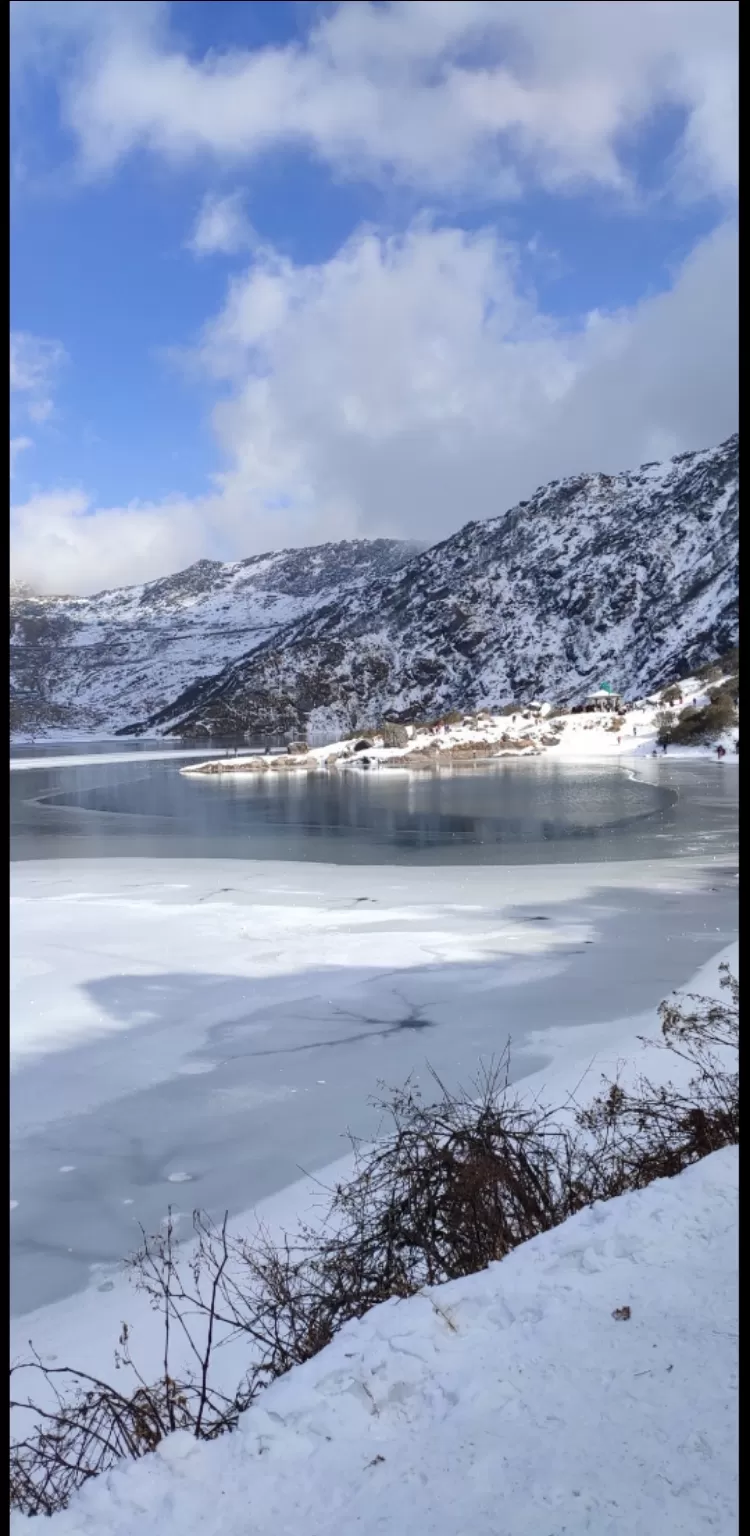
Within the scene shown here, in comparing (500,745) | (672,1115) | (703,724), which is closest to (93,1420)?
(672,1115)

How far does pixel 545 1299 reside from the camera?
123 inches

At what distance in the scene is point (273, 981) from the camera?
27.8 ft

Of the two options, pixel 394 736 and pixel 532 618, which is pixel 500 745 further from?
pixel 532 618

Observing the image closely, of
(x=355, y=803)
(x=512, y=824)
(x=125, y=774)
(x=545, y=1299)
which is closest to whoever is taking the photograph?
(x=545, y=1299)

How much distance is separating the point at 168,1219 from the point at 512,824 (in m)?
17.0

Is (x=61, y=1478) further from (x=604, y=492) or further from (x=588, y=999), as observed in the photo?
(x=604, y=492)

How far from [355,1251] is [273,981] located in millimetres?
4610

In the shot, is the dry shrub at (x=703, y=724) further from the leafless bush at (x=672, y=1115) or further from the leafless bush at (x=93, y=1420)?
the leafless bush at (x=93, y=1420)

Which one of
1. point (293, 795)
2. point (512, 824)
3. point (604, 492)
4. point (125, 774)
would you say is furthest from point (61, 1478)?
point (604, 492)

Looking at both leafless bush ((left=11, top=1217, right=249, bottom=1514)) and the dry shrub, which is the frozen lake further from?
the dry shrub

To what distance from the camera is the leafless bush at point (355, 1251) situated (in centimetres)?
301

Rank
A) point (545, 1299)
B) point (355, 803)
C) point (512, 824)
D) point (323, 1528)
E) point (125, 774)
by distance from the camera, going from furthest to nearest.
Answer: point (125, 774), point (355, 803), point (512, 824), point (545, 1299), point (323, 1528)

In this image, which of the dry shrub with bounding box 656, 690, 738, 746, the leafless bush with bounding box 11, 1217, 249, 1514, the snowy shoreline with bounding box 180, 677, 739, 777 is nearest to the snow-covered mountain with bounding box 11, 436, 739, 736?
the snowy shoreline with bounding box 180, 677, 739, 777

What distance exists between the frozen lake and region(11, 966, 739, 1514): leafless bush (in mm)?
558
